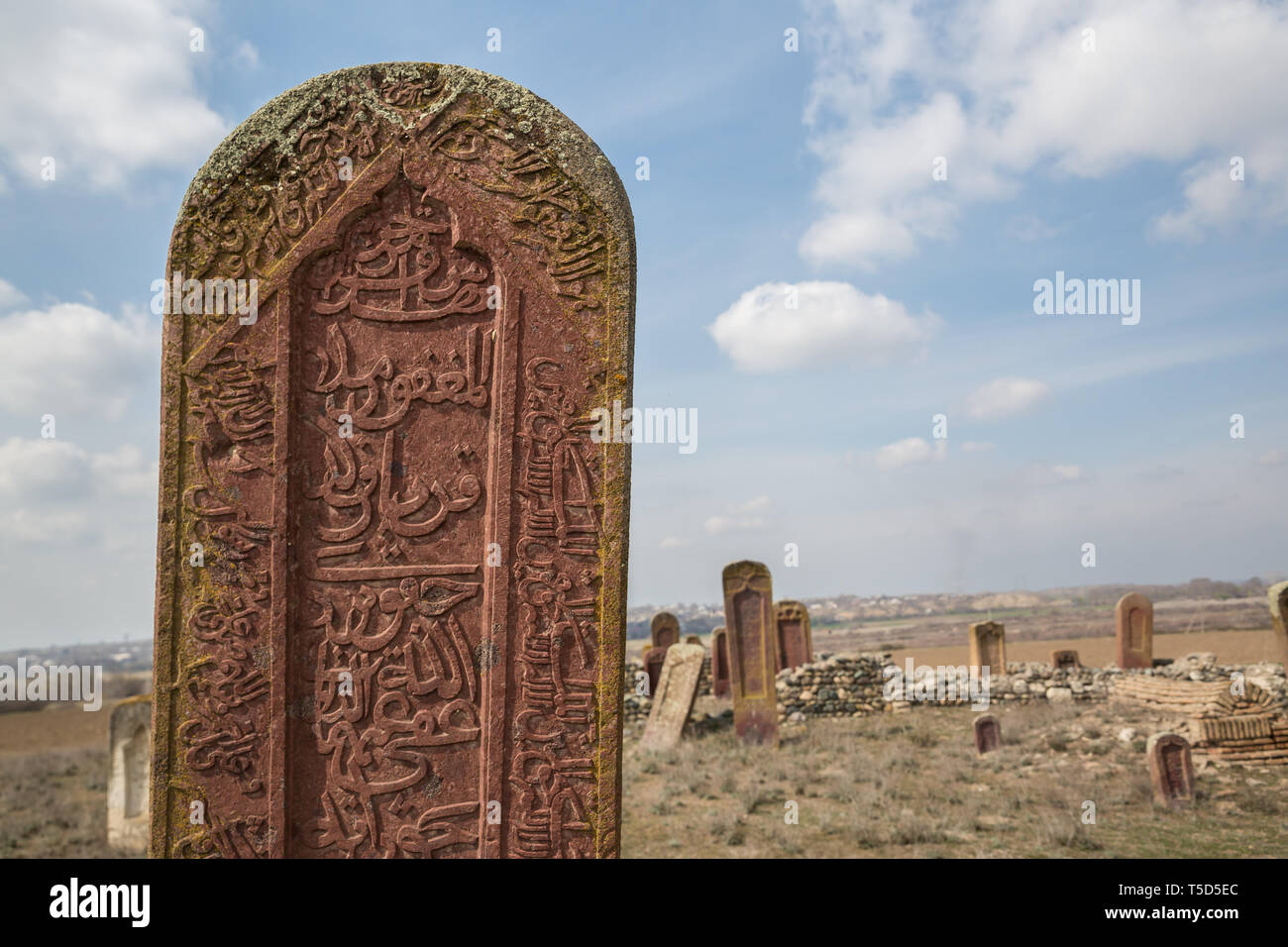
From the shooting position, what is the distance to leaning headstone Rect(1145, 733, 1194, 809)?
7.79 meters

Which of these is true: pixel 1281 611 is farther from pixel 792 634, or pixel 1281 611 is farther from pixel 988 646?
pixel 988 646

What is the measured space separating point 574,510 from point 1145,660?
61.8 ft

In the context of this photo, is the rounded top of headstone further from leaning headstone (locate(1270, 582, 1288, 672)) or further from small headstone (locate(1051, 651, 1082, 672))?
small headstone (locate(1051, 651, 1082, 672))

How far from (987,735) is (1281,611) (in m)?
3.84

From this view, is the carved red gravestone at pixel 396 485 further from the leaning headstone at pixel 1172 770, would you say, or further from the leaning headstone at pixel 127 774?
the leaning headstone at pixel 1172 770

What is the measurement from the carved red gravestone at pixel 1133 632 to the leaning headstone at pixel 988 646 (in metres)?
2.50

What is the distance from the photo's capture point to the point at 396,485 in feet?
A: 10.7

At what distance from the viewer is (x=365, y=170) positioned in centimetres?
329

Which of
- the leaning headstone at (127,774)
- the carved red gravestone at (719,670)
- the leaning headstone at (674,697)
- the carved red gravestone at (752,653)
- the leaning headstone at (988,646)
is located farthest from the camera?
the leaning headstone at (988,646)

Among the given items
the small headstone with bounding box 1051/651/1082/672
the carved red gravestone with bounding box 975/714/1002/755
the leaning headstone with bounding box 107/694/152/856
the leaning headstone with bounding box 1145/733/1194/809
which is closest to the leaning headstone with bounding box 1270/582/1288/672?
the leaning headstone with bounding box 1145/733/1194/809

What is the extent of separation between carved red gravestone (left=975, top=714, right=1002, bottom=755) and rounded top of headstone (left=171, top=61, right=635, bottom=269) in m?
9.95

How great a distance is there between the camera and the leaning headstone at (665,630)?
18.2 metres

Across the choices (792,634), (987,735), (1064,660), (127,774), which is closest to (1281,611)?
(987,735)

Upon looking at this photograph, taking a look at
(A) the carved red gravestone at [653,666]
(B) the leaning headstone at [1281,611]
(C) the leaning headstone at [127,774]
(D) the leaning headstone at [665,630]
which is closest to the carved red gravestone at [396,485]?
(C) the leaning headstone at [127,774]
